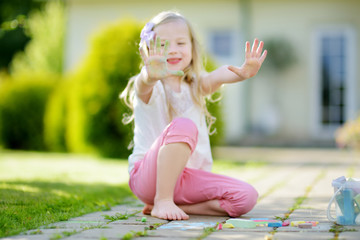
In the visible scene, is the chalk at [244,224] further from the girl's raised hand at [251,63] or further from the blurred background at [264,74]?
the blurred background at [264,74]

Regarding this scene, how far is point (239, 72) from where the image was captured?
2637mm

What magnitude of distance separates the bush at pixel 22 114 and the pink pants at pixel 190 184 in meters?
Answer: 7.35

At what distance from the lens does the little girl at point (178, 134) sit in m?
2.60

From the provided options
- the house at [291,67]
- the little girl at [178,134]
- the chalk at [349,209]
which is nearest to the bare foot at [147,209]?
the little girl at [178,134]

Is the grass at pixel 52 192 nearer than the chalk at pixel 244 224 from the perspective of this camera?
No

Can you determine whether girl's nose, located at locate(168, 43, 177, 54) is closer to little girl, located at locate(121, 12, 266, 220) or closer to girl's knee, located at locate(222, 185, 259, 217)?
little girl, located at locate(121, 12, 266, 220)

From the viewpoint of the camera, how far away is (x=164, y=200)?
2623mm

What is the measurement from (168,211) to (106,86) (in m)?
4.87

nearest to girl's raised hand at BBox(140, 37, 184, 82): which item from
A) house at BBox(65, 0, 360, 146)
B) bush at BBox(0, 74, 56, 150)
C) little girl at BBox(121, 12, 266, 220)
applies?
little girl at BBox(121, 12, 266, 220)

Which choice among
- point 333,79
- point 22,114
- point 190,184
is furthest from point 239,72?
point 333,79

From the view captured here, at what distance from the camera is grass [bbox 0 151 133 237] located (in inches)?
102

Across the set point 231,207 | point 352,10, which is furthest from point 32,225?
point 352,10

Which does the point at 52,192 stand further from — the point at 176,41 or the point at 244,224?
the point at 244,224

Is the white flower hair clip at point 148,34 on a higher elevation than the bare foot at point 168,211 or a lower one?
higher
